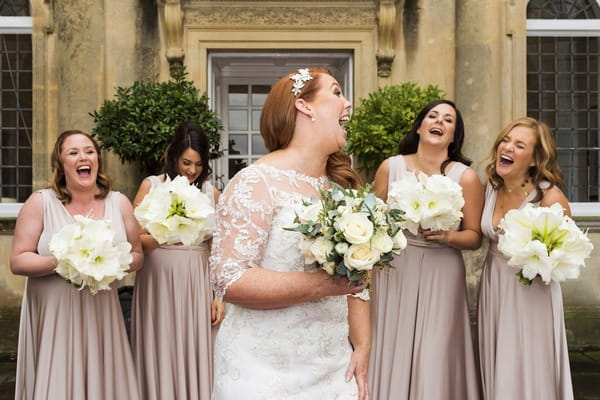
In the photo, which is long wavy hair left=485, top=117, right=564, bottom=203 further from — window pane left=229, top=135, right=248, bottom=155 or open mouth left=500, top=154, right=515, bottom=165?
window pane left=229, top=135, right=248, bottom=155

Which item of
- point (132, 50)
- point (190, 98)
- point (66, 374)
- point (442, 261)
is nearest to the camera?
point (66, 374)

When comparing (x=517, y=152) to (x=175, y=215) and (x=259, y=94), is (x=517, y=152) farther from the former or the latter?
(x=259, y=94)

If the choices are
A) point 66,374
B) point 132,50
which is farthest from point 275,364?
point 132,50

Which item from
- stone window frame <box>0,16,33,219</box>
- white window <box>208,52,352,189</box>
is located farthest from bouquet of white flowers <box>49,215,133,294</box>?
stone window frame <box>0,16,33,219</box>

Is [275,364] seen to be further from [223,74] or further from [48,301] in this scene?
[223,74]

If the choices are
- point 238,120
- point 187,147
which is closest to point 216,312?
point 187,147

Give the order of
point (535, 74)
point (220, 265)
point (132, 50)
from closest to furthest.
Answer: point (220, 265) → point (132, 50) → point (535, 74)

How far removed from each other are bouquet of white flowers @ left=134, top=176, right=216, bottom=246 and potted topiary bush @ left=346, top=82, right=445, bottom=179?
3.36 meters

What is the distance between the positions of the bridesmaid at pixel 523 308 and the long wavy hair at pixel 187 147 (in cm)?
186

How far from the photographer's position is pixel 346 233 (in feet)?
6.36

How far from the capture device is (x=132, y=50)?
26.3ft

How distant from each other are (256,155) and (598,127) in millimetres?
4086

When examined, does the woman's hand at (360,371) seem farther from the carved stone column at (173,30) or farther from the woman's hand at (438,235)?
the carved stone column at (173,30)

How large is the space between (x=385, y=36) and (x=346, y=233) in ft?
21.1
